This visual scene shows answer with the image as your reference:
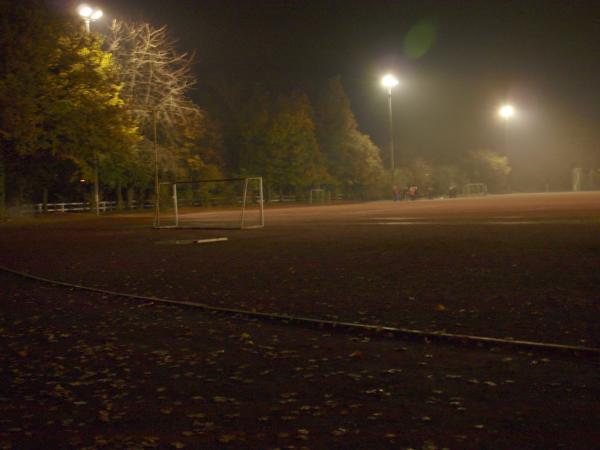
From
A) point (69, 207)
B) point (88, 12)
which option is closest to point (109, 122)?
point (88, 12)

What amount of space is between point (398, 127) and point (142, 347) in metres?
89.4

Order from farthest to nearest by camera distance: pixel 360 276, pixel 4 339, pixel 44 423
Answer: pixel 360 276
pixel 4 339
pixel 44 423

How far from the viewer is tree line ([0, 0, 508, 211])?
37625 millimetres

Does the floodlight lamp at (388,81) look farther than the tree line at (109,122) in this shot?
Yes

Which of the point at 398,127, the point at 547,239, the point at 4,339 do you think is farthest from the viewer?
the point at 398,127

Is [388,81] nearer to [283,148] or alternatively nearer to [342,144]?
[283,148]

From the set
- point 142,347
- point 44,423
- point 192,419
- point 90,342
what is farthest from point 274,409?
point 90,342

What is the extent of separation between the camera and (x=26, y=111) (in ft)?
120

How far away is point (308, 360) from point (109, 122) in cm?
3602

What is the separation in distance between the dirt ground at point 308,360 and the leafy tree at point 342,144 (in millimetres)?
62643

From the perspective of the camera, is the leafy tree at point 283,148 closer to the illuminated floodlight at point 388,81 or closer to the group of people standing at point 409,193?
the group of people standing at point 409,193

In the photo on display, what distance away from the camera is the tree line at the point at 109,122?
123 ft

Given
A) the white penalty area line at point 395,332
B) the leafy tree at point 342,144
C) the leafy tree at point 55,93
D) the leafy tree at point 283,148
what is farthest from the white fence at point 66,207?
the white penalty area line at point 395,332

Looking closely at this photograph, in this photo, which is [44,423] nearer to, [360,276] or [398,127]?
[360,276]
